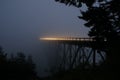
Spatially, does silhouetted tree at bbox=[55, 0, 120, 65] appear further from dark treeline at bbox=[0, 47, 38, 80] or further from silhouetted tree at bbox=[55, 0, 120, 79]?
dark treeline at bbox=[0, 47, 38, 80]

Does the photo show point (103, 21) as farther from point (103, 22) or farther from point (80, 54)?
point (80, 54)

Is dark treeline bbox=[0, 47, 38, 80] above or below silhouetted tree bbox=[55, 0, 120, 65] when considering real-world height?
below

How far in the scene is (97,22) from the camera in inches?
765

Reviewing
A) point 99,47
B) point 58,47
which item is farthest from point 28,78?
point 58,47

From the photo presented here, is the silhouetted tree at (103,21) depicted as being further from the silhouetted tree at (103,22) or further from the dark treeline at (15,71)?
the dark treeline at (15,71)

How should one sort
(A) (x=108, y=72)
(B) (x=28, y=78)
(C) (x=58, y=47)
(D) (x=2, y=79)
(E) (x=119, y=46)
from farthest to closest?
(C) (x=58, y=47)
(B) (x=28, y=78)
(D) (x=2, y=79)
(E) (x=119, y=46)
(A) (x=108, y=72)

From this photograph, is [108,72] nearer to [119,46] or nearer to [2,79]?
[119,46]

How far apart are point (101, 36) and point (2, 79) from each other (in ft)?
22.5

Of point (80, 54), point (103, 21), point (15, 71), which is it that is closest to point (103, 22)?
point (103, 21)

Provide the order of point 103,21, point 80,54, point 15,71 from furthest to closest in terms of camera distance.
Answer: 1. point 80,54
2. point 103,21
3. point 15,71

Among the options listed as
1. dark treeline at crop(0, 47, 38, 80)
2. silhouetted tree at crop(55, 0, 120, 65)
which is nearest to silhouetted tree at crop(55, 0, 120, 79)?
silhouetted tree at crop(55, 0, 120, 65)

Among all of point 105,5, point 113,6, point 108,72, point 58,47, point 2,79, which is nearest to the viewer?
point 108,72

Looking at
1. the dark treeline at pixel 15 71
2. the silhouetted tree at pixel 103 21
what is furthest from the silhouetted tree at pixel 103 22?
the dark treeline at pixel 15 71

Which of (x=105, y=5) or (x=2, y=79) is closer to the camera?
(x=2, y=79)
